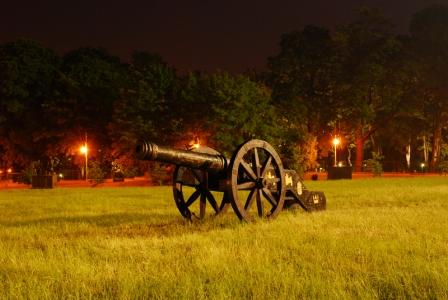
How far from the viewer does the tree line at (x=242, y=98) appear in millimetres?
42781

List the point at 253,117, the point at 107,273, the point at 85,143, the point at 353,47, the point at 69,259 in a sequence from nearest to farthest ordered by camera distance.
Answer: the point at 107,273
the point at 69,259
the point at 253,117
the point at 85,143
the point at 353,47

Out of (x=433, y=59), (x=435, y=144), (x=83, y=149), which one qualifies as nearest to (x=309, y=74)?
(x=433, y=59)

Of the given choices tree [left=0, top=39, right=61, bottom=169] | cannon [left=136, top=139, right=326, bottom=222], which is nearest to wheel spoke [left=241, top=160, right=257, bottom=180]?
cannon [left=136, top=139, right=326, bottom=222]

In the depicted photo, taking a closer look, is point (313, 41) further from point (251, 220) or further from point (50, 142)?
point (251, 220)

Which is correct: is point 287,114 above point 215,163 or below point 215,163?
above

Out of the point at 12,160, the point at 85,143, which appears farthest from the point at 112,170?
the point at 12,160

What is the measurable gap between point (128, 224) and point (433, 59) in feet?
174

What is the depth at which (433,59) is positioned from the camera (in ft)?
195

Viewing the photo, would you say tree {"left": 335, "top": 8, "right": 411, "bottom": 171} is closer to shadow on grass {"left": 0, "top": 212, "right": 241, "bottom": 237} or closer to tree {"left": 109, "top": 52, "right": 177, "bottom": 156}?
tree {"left": 109, "top": 52, "right": 177, "bottom": 156}

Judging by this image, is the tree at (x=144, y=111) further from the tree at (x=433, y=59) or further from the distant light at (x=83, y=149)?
the tree at (x=433, y=59)

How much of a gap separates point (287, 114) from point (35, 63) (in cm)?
2504

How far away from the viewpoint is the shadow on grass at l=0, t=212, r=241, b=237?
38.5ft

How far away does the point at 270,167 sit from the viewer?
1291cm

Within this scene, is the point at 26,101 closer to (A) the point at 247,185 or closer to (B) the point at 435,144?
(B) the point at 435,144
